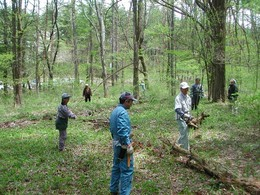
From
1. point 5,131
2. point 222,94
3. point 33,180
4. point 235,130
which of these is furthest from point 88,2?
point 33,180

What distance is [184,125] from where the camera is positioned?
8.12 meters

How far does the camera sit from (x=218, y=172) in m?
6.44

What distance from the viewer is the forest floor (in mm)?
6535

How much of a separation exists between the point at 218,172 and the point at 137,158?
8.53 ft

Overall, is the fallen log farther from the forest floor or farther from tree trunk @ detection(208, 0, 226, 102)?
tree trunk @ detection(208, 0, 226, 102)

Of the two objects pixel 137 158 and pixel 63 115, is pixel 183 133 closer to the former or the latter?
pixel 137 158

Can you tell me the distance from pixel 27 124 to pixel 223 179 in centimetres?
1102

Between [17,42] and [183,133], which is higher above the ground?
[17,42]

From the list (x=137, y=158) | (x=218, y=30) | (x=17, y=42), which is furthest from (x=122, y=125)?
(x=17, y=42)

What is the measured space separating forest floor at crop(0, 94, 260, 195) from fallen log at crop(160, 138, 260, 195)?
54 mm

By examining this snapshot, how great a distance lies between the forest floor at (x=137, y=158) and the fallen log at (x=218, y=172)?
0.05 meters

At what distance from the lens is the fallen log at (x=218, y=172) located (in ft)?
18.2

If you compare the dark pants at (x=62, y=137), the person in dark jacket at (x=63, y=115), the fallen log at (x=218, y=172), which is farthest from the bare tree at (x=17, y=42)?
the fallen log at (x=218, y=172)

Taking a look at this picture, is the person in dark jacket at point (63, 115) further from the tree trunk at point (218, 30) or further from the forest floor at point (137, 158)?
the tree trunk at point (218, 30)
